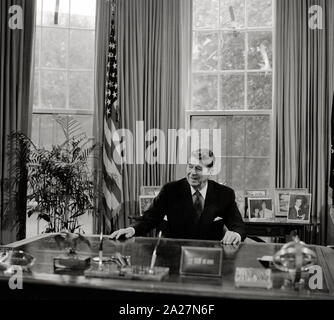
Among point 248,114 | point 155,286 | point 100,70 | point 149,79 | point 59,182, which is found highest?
point 100,70

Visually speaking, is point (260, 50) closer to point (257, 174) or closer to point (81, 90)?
point (257, 174)

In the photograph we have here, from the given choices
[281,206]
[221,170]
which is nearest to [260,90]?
[221,170]

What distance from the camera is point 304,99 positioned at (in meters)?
5.10

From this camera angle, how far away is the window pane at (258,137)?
5.43 metres

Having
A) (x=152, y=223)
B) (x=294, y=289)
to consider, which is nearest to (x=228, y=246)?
(x=152, y=223)

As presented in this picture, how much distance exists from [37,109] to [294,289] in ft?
14.9

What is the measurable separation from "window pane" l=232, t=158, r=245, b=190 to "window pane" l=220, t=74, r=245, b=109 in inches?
25.8

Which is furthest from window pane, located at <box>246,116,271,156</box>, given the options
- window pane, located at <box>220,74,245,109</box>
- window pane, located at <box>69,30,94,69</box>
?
window pane, located at <box>69,30,94,69</box>

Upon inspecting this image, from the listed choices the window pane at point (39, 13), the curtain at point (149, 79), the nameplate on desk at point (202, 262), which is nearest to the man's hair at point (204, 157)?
the nameplate on desk at point (202, 262)

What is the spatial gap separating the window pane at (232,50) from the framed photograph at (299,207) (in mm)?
1740

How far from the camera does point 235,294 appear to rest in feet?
5.64

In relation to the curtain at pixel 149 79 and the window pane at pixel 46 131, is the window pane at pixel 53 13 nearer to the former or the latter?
the curtain at pixel 149 79

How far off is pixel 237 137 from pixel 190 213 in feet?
7.60
